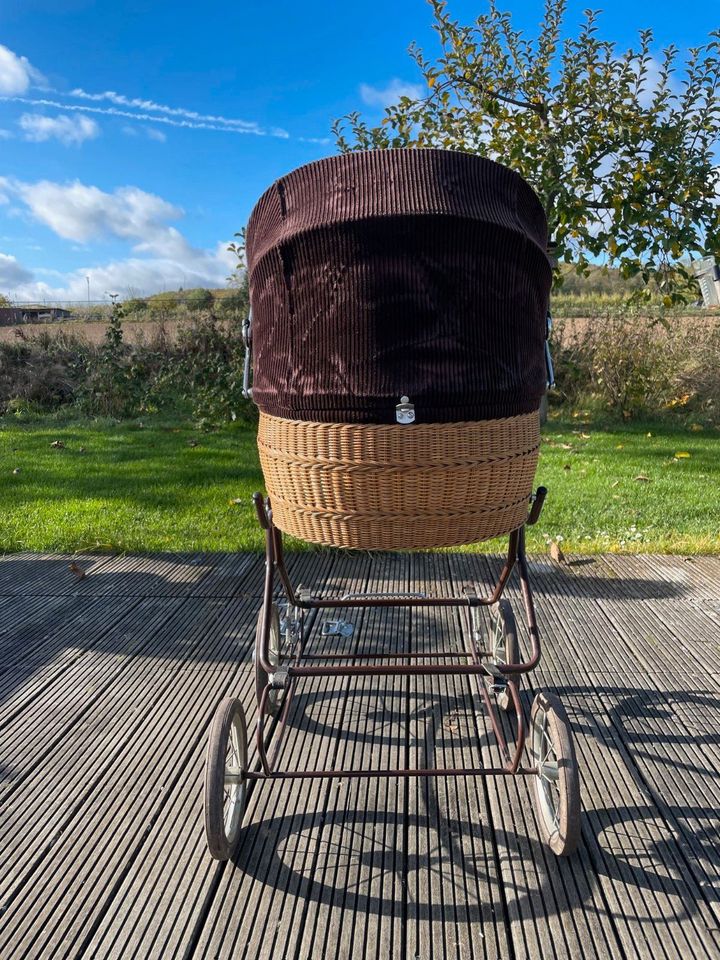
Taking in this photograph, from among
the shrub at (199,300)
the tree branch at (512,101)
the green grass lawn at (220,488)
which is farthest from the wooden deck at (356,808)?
the shrub at (199,300)

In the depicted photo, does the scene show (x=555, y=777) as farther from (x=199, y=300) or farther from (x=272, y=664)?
(x=199, y=300)

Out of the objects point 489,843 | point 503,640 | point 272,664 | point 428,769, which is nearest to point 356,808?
point 428,769

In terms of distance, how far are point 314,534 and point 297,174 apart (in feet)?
3.06

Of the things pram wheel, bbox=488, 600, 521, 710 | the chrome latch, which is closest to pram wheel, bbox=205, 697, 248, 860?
pram wheel, bbox=488, 600, 521, 710

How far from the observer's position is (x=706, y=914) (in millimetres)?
1699

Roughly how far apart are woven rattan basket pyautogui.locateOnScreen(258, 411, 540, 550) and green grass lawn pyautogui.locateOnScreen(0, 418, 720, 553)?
8.56ft

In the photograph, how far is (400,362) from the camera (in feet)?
5.49

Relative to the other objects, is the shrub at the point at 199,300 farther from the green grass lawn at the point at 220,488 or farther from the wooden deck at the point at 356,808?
the wooden deck at the point at 356,808

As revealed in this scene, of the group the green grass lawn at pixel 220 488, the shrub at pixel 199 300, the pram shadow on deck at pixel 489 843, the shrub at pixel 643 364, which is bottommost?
the pram shadow on deck at pixel 489 843

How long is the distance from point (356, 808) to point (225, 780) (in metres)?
0.43

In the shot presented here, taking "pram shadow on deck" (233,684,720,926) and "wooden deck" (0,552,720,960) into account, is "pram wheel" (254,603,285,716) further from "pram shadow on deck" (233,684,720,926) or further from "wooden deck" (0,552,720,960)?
"pram shadow on deck" (233,684,720,926)

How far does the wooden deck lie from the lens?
65.6 inches

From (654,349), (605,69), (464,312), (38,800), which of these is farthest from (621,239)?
(38,800)

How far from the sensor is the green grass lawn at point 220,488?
455cm
